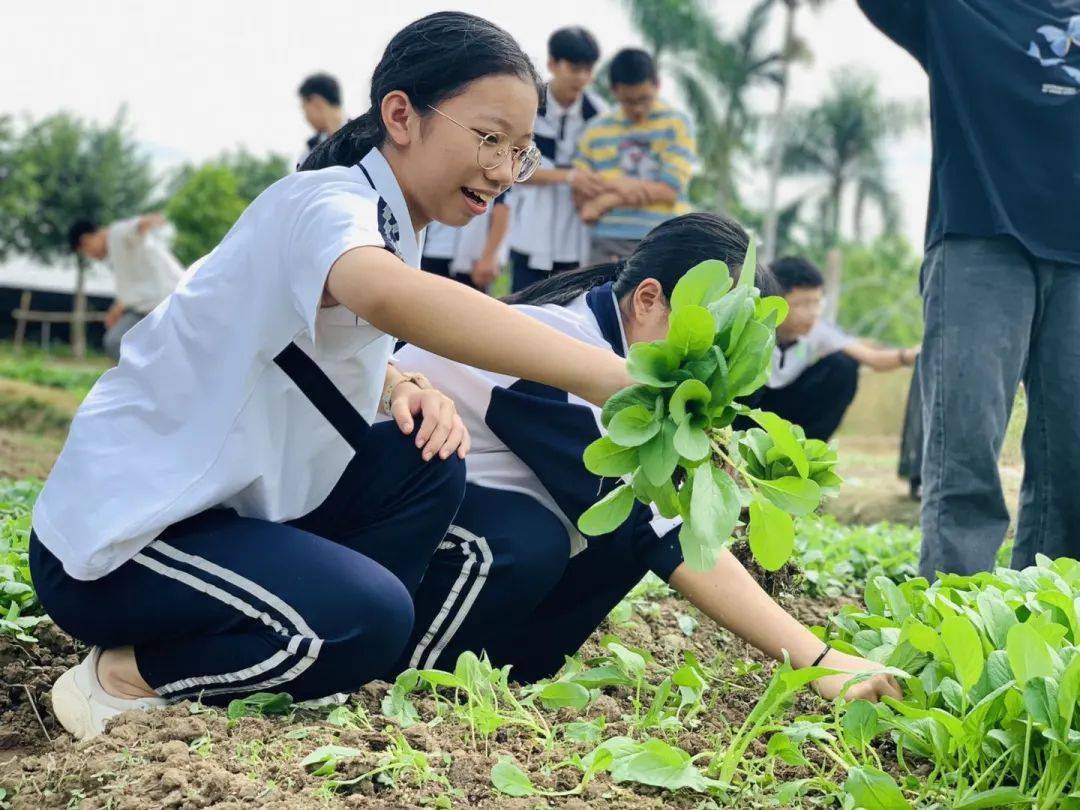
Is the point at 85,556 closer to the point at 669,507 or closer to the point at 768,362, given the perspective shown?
the point at 669,507

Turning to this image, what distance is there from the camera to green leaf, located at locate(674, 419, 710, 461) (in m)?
1.52

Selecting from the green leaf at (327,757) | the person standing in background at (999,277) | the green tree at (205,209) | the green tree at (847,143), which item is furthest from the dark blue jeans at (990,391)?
the green tree at (847,143)

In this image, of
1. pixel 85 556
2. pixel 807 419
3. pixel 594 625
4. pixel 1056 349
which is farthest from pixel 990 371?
pixel 807 419

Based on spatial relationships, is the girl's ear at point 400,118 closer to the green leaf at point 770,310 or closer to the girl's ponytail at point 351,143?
the girl's ponytail at point 351,143

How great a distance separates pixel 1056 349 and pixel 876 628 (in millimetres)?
1085

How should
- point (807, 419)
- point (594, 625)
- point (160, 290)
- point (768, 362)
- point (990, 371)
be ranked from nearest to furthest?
point (768, 362) → point (594, 625) → point (990, 371) → point (807, 419) → point (160, 290)

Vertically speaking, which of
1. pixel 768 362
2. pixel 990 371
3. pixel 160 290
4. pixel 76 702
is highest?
pixel 768 362

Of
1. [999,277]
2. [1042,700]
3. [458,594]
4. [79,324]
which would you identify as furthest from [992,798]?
[79,324]

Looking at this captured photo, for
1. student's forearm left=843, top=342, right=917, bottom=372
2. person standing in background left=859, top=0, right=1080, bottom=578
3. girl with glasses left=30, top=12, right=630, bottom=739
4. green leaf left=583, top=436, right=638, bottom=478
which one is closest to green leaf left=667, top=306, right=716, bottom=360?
green leaf left=583, top=436, right=638, bottom=478

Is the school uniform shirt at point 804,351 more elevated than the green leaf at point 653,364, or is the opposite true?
the green leaf at point 653,364

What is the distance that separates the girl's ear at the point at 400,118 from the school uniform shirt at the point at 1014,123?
1.46 metres

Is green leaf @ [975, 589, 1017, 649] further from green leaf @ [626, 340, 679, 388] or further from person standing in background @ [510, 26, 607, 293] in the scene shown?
person standing in background @ [510, 26, 607, 293]

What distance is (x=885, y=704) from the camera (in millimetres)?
1876

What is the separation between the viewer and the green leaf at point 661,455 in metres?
1.56
